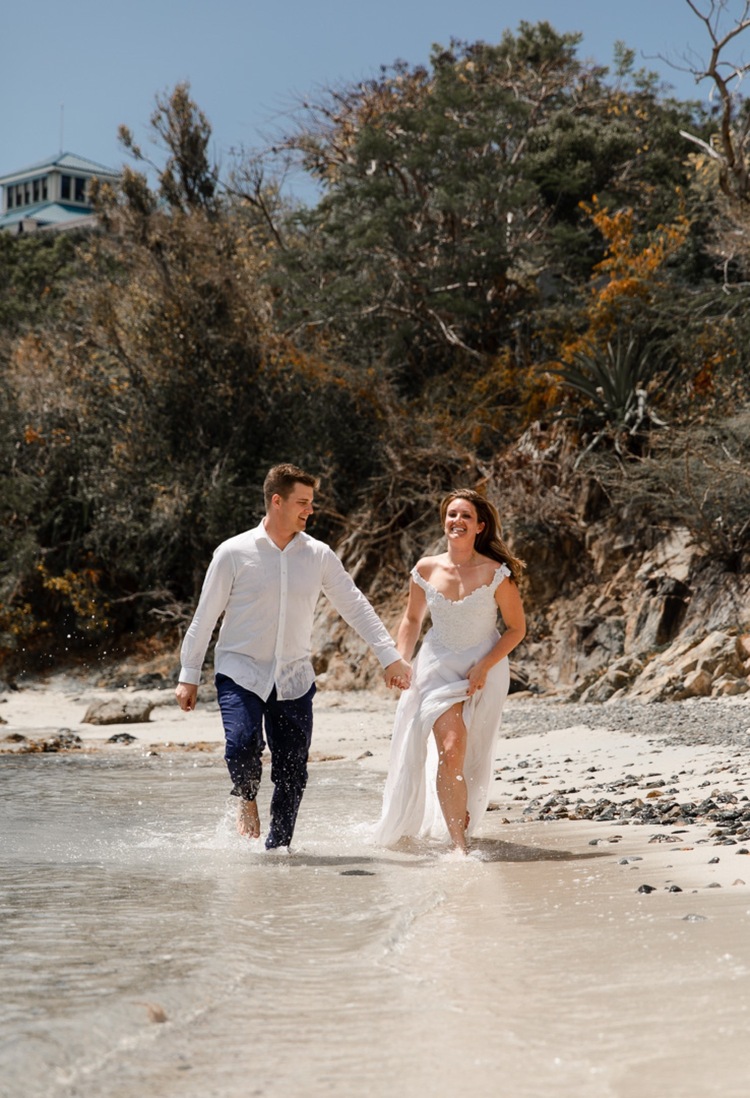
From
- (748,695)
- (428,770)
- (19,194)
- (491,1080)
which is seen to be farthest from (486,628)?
(19,194)

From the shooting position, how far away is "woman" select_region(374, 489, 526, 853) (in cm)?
632

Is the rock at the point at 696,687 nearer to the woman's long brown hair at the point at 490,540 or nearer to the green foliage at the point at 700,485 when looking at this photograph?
the green foliage at the point at 700,485

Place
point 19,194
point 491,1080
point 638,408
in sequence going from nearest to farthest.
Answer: point 491,1080 < point 638,408 < point 19,194

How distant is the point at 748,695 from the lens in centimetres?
1092

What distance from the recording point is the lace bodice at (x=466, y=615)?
6.36 metres

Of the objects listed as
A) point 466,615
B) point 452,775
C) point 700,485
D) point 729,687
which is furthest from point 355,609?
point 700,485

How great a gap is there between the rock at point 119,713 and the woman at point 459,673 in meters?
8.57

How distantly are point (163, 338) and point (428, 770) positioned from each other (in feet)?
49.8

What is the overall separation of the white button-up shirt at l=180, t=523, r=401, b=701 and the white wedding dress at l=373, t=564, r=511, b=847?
1.65ft

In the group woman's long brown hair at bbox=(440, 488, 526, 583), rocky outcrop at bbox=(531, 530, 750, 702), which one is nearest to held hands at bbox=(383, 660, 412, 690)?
woman's long brown hair at bbox=(440, 488, 526, 583)

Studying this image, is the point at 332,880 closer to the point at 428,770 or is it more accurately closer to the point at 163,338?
the point at 428,770

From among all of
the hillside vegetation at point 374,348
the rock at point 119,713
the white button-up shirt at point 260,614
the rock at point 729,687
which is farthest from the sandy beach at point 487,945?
the hillside vegetation at point 374,348

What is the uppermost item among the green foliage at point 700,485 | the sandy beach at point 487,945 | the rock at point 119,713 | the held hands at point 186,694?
the green foliage at point 700,485

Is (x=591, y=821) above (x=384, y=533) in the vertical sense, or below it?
below
